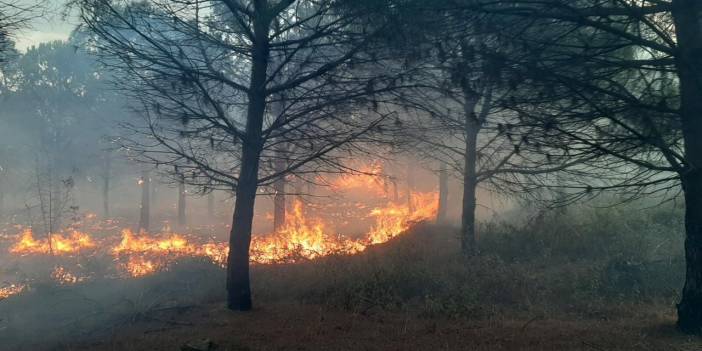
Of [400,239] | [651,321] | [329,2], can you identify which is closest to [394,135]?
[329,2]

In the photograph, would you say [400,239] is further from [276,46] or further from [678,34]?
[678,34]

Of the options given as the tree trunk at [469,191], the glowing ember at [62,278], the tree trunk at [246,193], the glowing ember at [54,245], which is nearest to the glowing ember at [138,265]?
the glowing ember at [62,278]

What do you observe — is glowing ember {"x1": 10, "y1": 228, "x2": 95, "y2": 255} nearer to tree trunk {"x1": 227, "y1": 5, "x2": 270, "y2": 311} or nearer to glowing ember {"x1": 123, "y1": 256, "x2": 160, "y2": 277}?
glowing ember {"x1": 123, "y1": 256, "x2": 160, "y2": 277}

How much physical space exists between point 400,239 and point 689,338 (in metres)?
8.68

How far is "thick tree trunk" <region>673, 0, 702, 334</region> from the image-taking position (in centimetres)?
574

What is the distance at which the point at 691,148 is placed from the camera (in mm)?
5832

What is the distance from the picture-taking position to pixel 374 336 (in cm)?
600

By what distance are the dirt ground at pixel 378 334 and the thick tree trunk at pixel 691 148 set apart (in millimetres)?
421

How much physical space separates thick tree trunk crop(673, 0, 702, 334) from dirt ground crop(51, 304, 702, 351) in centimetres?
42

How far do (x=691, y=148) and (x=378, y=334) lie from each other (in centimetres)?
476

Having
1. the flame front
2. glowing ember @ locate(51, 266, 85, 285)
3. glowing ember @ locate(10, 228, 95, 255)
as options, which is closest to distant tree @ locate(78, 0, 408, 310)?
the flame front

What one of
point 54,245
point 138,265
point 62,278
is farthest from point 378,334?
point 54,245

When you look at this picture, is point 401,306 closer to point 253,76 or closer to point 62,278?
point 253,76

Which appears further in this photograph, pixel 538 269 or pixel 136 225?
pixel 136 225
